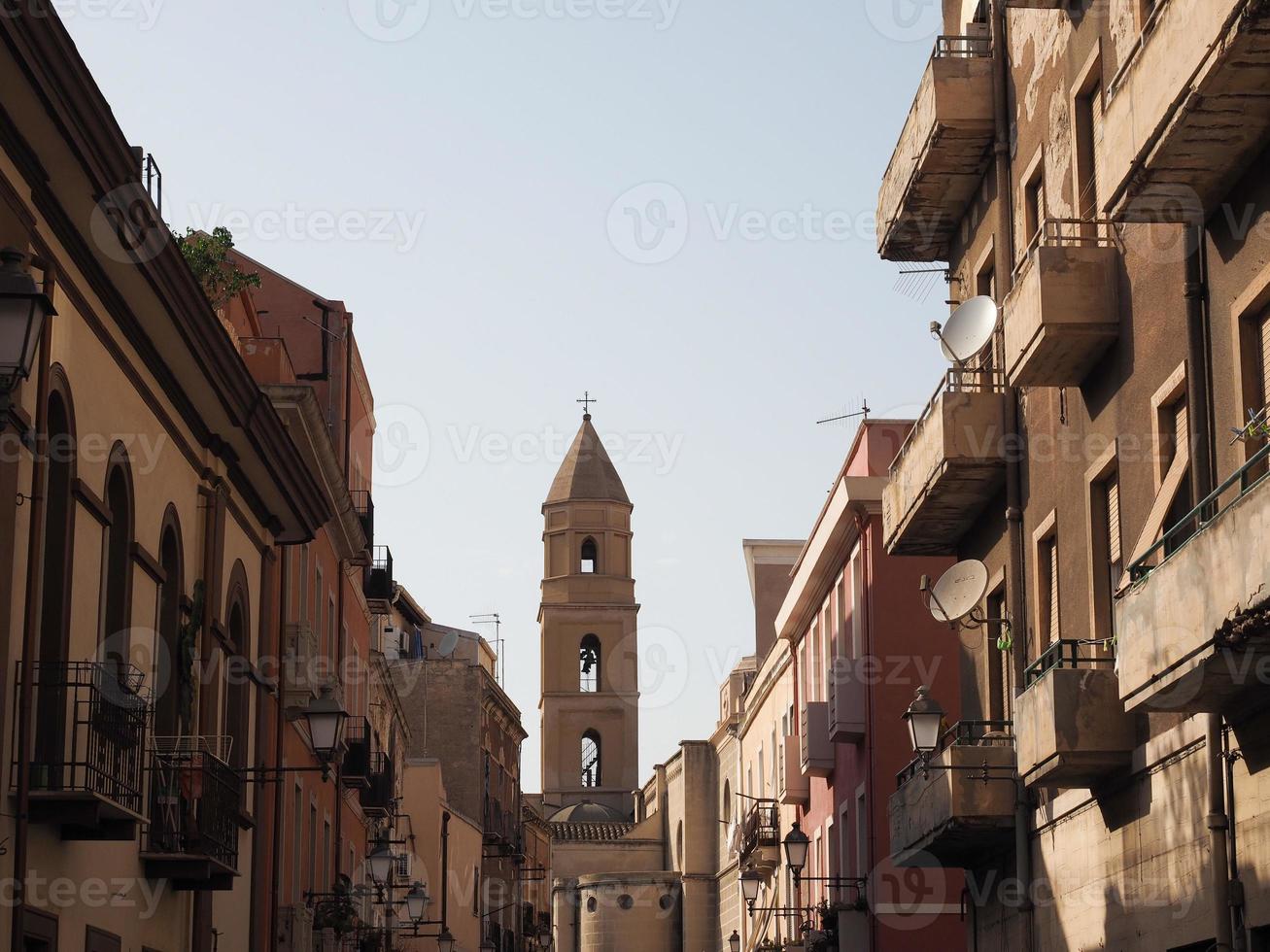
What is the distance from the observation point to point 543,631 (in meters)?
105

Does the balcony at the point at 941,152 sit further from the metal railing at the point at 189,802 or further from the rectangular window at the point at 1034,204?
the metal railing at the point at 189,802

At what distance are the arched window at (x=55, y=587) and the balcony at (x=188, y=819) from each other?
5.89 ft

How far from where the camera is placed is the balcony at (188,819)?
17.3 meters

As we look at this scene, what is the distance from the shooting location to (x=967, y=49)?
21.5m

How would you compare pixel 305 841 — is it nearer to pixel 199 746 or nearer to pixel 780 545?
pixel 199 746

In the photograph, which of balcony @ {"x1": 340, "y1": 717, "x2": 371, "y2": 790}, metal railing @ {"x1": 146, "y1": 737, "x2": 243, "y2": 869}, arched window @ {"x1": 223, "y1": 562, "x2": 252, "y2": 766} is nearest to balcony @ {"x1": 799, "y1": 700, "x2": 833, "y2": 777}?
Result: balcony @ {"x1": 340, "y1": 717, "x2": 371, "y2": 790}

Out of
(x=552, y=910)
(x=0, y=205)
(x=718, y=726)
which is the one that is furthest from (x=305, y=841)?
(x=552, y=910)

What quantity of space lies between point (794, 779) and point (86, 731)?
87.3 feet

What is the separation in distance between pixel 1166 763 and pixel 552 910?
76629 mm

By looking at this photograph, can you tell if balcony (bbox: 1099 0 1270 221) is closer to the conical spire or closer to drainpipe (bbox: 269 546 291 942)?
drainpipe (bbox: 269 546 291 942)

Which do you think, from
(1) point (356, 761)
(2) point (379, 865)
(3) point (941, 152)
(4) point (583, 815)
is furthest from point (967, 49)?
(4) point (583, 815)

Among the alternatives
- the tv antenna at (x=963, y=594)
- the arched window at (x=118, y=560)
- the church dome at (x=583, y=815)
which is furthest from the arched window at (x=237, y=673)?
the church dome at (x=583, y=815)

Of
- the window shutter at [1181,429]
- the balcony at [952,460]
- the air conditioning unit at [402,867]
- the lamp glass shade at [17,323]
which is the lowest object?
the air conditioning unit at [402,867]

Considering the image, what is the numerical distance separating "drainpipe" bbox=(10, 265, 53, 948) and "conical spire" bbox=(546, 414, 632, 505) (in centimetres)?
8879
